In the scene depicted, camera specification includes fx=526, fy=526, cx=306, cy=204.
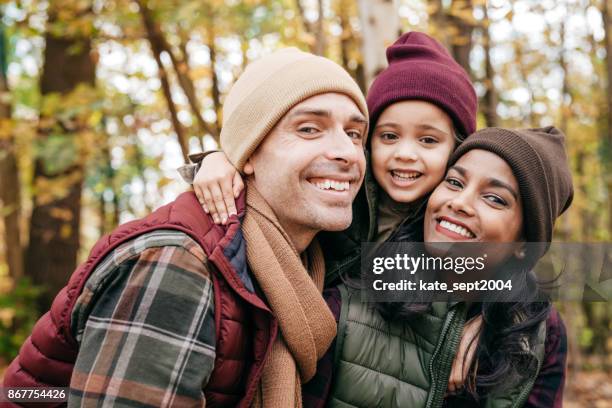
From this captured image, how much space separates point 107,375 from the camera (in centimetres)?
158

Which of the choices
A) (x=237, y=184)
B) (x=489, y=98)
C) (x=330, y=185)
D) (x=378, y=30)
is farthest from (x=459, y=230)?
(x=489, y=98)

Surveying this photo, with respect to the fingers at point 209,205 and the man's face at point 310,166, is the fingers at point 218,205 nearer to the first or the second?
the fingers at point 209,205

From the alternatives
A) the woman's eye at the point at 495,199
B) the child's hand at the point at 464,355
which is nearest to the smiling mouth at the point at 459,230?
the woman's eye at the point at 495,199

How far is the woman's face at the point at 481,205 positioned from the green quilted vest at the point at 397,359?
1.08 feet

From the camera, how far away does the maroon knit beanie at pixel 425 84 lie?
8.12 feet

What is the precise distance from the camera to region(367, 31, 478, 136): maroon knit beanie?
2475mm

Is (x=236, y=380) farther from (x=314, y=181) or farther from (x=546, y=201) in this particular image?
(x=546, y=201)

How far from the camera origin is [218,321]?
175 cm

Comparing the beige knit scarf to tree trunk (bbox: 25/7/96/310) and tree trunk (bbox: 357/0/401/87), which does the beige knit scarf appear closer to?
tree trunk (bbox: 357/0/401/87)

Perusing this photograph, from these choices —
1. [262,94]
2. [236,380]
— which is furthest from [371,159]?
[236,380]

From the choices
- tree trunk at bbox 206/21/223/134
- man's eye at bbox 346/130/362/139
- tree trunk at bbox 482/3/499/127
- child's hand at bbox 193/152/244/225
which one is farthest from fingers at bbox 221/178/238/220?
tree trunk at bbox 482/3/499/127

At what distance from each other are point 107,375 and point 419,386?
126 cm

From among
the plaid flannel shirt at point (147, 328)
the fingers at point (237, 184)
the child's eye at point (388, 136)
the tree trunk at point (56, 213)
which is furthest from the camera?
the tree trunk at point (56, 213)

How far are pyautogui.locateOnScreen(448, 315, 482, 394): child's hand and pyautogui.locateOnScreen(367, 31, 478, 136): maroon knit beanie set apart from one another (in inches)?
36.5
